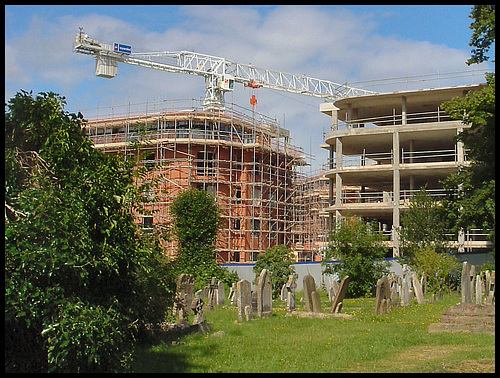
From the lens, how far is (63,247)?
9156mm

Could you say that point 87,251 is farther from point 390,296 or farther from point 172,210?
point 172,210

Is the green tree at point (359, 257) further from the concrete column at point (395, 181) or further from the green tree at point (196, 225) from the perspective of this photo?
the concrete column at point (395, 181)

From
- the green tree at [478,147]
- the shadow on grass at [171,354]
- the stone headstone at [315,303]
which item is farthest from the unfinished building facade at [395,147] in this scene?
the shadow on grass at [171,354]

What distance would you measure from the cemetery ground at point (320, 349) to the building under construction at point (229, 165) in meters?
28.4

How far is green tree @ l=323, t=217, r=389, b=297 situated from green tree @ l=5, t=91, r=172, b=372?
19.4 m

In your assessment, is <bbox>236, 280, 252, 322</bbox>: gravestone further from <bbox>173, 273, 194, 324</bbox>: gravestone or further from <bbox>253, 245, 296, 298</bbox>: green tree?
<bbox>253, 245, 296, 298</bbox>: green tree

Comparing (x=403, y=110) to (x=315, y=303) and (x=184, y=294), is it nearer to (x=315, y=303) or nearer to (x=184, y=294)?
(x=315, y=303)

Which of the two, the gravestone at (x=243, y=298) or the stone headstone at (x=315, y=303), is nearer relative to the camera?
the gravestone at (x=243, y=298)

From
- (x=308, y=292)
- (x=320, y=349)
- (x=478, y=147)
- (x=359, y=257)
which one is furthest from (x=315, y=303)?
(x=478, y=147)

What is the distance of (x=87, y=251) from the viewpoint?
9.45 meters

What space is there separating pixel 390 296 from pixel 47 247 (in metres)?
16.3

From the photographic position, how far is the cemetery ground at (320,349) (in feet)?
37.9

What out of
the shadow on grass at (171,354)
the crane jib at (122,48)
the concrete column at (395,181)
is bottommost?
the shadow on grass at (171,354)

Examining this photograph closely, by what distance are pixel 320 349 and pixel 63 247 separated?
6523 millimetres
